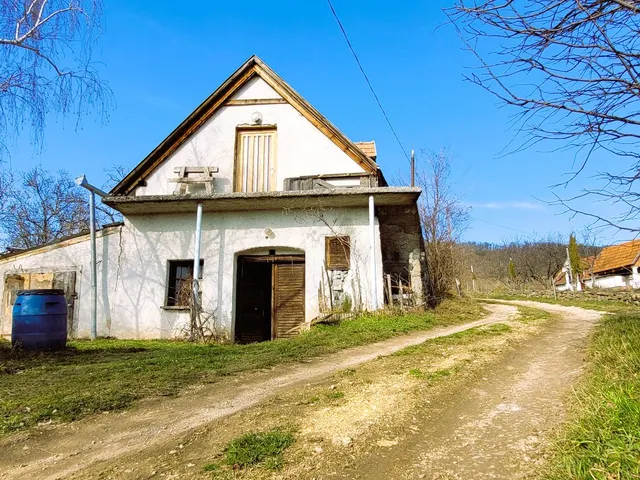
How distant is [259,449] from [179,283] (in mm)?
9348

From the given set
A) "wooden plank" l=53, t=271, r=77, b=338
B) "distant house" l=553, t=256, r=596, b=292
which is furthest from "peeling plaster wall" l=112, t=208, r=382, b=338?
"distant house" l=553, t=256, r=596, b=292

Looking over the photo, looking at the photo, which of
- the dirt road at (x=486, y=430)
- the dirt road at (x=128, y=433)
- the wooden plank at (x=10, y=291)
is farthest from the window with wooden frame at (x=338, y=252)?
the wooden plank at (x=10, y=291)

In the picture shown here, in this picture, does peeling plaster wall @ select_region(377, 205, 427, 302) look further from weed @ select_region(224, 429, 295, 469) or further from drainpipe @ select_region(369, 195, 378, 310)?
weed @ select_region(224, 429, 295, 469)

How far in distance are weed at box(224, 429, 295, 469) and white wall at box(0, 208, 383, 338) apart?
24.9 ft

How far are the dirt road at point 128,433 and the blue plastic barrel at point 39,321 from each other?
430 centimetres

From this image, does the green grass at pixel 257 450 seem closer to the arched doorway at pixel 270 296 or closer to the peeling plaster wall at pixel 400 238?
the arched doorway at pixel 270 296

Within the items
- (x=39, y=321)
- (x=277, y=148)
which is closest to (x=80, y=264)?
(x=39, y=321)

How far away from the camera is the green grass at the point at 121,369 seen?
13.7ft

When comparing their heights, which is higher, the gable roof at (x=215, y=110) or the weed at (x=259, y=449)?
the gable roof at (x=215, y=110)

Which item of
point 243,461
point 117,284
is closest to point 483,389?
point 243,461

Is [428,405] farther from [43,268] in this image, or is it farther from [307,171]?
[43,268]

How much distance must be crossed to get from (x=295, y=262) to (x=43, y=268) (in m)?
7.43

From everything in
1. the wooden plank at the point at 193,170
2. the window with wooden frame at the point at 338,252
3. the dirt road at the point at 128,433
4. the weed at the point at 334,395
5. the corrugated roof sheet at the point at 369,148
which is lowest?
the dirt road at the point at 128,433

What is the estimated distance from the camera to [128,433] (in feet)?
11.4
